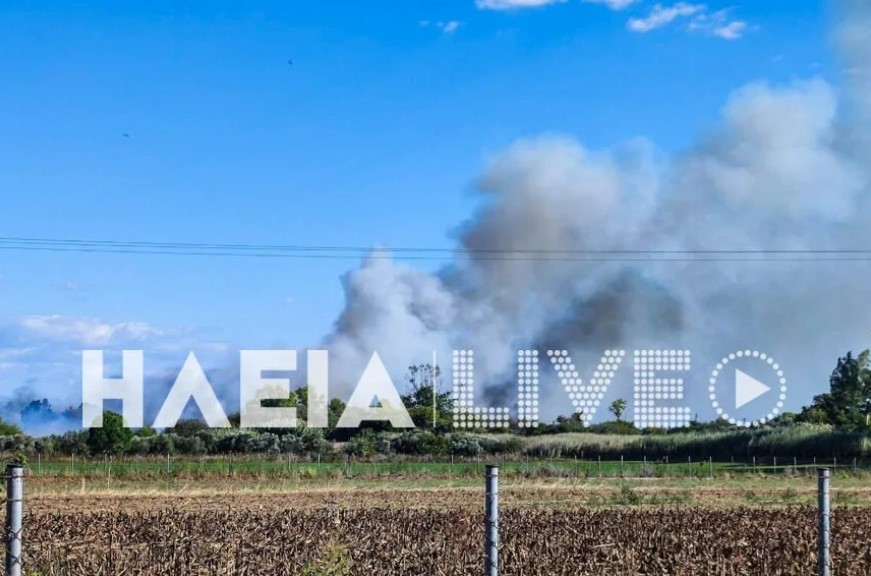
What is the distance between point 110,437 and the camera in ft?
273

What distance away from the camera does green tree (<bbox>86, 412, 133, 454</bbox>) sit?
8244cm

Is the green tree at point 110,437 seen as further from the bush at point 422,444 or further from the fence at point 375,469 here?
the bush at point 422,444

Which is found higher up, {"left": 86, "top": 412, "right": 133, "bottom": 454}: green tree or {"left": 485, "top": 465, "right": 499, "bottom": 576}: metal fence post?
{"left": 485, "top": 465, "right": 499, "bottom": 576}: metal fence post

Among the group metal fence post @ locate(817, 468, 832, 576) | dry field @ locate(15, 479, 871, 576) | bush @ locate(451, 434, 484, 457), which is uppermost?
metal fence post @ locate(817, 468, 832, 576)

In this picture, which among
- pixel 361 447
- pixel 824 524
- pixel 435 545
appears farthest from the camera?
pixel 361 447

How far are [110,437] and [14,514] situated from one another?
253 feet

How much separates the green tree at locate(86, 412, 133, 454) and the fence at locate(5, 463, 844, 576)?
74361 millimetres

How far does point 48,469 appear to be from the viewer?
208ft

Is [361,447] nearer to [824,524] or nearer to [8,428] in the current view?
[8,428]

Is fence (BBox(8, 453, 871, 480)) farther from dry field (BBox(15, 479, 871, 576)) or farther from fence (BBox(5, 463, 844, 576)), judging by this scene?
fence (BBox(5, 463, 844, 576))

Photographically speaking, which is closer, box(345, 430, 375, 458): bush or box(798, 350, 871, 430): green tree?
box(345, 430, 375, 458): bush

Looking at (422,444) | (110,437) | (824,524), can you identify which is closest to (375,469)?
(422,444)

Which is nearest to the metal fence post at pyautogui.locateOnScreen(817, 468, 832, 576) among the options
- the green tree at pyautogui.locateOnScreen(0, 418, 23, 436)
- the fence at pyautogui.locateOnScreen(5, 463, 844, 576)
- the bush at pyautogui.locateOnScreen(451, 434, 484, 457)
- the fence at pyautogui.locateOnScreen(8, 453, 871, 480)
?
the fence at pyautogui.locateOnScreen(5, 463, 844, 576)

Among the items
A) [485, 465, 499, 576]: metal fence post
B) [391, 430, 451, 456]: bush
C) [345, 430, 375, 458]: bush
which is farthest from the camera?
[391, 430, 451, 456]: bush
